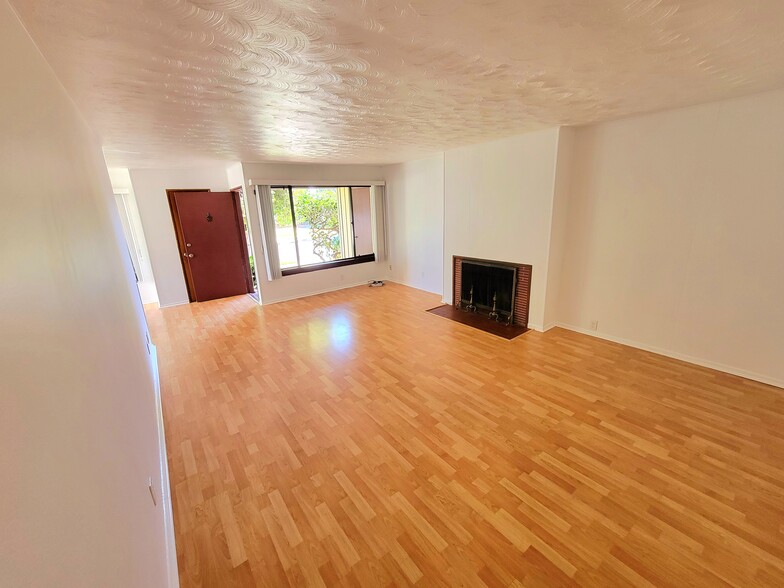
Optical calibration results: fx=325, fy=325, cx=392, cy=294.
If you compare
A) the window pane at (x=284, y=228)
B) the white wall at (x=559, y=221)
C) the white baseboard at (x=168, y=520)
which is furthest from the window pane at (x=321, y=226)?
the white baseboard at (x=168, y=520)

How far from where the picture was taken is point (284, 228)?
5.87m

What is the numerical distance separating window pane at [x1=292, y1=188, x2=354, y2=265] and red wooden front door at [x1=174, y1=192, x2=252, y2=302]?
1091 millimetres

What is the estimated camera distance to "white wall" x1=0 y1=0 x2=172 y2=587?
484 millimetres

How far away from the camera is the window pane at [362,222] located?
6469mm

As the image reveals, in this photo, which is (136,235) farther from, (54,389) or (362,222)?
(54,389)

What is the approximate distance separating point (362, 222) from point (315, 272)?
4.79 feet

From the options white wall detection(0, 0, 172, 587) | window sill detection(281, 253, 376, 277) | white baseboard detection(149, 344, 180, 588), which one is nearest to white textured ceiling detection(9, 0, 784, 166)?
white wall detection(0, 0, 172, 587)

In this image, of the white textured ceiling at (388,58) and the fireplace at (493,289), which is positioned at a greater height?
the white textured ceiling at (388,58)

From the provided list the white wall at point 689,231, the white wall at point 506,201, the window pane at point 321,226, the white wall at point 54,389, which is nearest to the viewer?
the white wall at point 54,389

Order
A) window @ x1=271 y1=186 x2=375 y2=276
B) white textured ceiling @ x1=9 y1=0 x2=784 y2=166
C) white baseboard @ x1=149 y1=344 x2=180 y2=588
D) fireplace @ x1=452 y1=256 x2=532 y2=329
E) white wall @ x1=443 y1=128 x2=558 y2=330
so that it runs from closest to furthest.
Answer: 1. white textured ceiling @ x1=9 y1=0 x2=784 y2=166
2. white baseboard @ x1=149 y1=344 x2=180 y2=588
3. white wall @ x1=443 y1=128 x2=558 y2=330
4. fireplace @ x1=452 y1=256 x2=532 y2=329
5. window @ x1=271 y1=186 x2=375 y2=276

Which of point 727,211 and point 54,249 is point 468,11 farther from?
point 727,211

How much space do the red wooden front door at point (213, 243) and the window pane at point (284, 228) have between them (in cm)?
81

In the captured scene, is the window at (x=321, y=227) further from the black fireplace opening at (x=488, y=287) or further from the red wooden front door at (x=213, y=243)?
the black fireplace opening at (x=488, y=287)

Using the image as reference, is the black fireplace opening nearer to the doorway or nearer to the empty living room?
the empty living room
